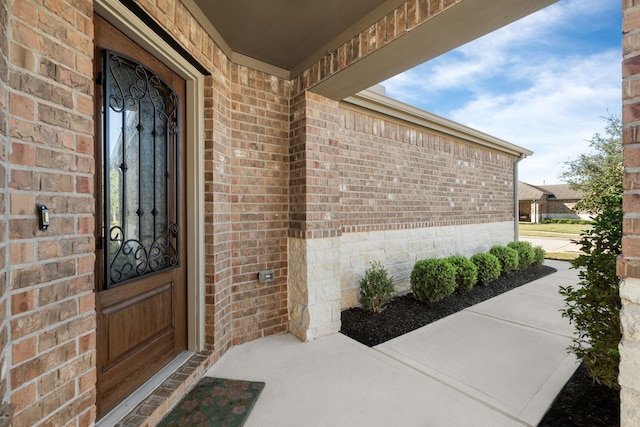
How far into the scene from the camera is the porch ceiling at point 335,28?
186cm

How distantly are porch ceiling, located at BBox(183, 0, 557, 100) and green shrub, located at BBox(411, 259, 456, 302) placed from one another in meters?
2.83

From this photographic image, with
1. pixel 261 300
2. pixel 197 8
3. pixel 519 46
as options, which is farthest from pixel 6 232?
pixel 519 46

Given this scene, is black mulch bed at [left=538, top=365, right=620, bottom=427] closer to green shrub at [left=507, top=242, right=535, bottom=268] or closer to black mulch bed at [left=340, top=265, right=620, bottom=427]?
black mulch bed at [left=340, top=265, right=620, bottom=427]

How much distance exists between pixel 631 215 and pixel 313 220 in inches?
93.1

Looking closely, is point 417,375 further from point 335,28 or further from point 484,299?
point 335,28

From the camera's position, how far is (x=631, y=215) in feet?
3.93

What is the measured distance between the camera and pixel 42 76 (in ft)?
3.93

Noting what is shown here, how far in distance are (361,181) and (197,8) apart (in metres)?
2.82

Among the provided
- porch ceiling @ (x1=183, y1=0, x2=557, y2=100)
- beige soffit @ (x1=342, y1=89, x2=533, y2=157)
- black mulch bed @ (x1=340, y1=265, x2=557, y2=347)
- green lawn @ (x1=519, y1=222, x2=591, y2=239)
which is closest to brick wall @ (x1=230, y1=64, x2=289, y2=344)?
porch ceiling @ (x1=183, y1=0, x2=557, y2=100)

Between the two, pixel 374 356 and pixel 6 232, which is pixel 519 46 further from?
pixel 6 232

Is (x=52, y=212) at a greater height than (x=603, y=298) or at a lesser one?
greater

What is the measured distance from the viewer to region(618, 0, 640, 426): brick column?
3.89 ft

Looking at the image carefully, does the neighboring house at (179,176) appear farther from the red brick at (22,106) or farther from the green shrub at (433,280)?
the green shrub at (433,280)

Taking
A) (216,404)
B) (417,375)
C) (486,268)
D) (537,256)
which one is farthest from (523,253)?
(216,404)
